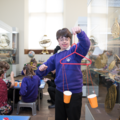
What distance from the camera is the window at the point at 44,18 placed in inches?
323

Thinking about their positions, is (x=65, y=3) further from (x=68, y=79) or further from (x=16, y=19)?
(x=68, y=79)

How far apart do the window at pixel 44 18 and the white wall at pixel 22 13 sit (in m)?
0.76

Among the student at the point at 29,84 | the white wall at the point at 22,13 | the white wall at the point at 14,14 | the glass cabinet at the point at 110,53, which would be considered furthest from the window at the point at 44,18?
the glass cabinet at the point at 110,53

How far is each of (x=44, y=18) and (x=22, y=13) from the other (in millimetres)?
1420

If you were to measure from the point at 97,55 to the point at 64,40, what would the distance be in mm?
883

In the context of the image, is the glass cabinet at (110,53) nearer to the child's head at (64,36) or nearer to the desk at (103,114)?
the desk at (103,114)

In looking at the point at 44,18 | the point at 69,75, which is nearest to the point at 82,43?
the point at 69,75

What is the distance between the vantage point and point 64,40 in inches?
48.5

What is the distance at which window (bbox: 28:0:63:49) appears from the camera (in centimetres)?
820

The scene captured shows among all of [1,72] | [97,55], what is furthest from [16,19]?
[97,55]

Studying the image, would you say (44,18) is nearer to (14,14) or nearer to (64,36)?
(14,14)

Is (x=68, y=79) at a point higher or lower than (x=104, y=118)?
higher

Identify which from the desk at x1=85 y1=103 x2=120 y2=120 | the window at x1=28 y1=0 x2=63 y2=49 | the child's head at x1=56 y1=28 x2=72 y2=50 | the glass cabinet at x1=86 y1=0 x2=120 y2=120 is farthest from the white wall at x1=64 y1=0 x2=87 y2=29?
the child's head at x1=56 y1=28 x2=72 y2=50

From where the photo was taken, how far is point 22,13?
24.6 feet
